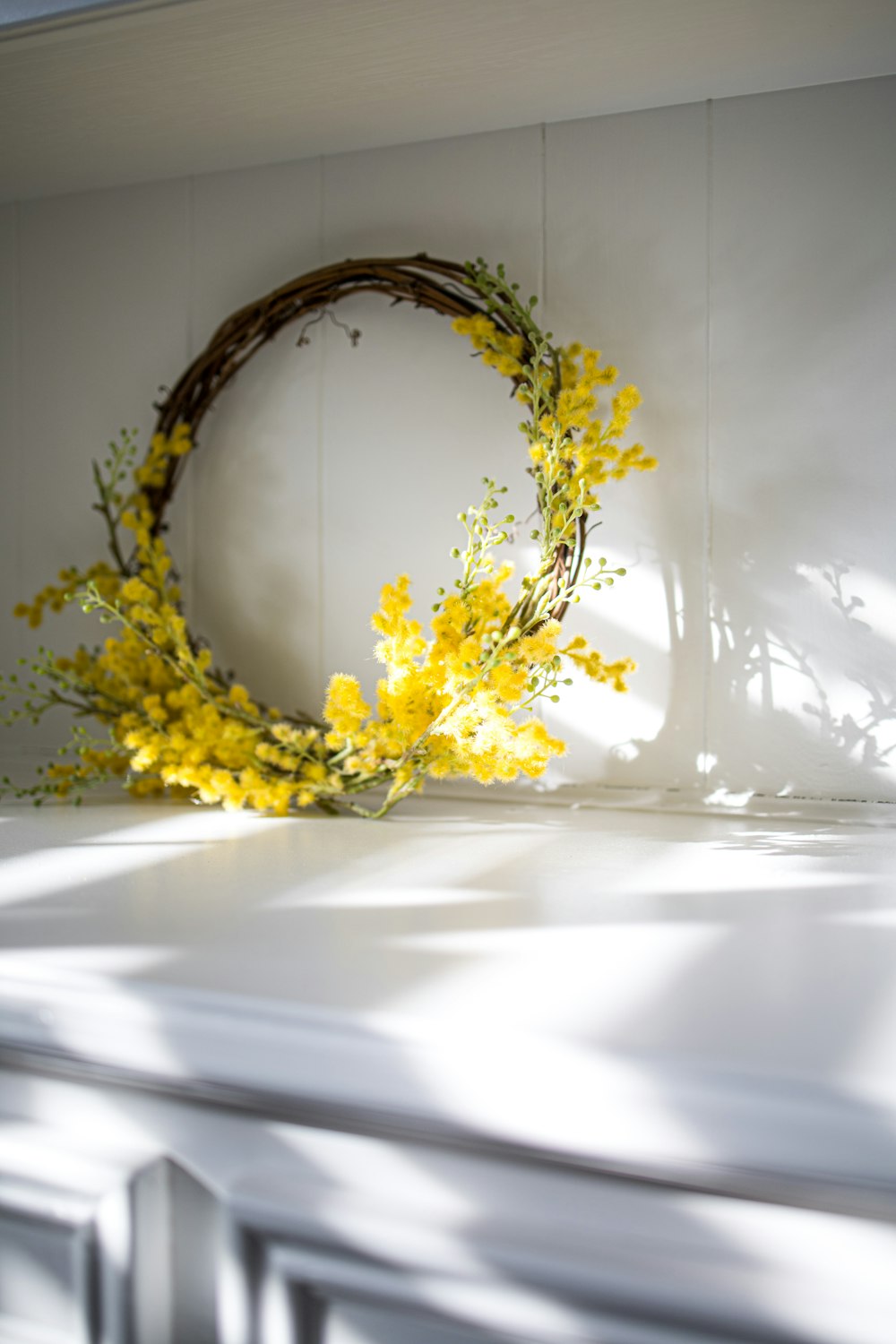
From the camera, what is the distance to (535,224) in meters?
1.20

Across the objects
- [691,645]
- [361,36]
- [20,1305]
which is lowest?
[20,1305]

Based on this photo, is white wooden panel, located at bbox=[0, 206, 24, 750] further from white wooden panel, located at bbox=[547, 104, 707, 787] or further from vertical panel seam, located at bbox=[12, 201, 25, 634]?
white wooden panel, located at bbox=[547, 104, 707, 787]

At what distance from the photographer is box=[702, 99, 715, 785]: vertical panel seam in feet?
3.70

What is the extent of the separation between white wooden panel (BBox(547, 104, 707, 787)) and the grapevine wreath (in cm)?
4

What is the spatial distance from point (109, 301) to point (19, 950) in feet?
3.27

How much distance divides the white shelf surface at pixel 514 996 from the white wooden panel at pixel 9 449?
2.26 ft

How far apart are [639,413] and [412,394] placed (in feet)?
0.83

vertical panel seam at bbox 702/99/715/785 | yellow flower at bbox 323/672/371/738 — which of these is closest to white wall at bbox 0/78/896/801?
vertical panel seam at bbox 702/99/715/785

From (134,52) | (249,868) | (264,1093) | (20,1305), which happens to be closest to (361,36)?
(134,52)

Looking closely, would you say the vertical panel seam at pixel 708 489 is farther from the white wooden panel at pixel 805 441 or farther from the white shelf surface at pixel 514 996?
the white shelf surface at pixel 514 996

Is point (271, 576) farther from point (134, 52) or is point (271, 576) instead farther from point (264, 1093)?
point (264, 1093)

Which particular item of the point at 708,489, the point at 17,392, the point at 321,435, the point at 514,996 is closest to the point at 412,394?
the point at 321,435

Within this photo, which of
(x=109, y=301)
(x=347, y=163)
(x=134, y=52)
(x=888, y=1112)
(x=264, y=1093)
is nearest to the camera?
(x=888, y=1112)

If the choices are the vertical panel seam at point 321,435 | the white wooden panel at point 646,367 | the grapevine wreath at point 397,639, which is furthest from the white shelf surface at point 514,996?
the vertical panel seam at point 321,435
